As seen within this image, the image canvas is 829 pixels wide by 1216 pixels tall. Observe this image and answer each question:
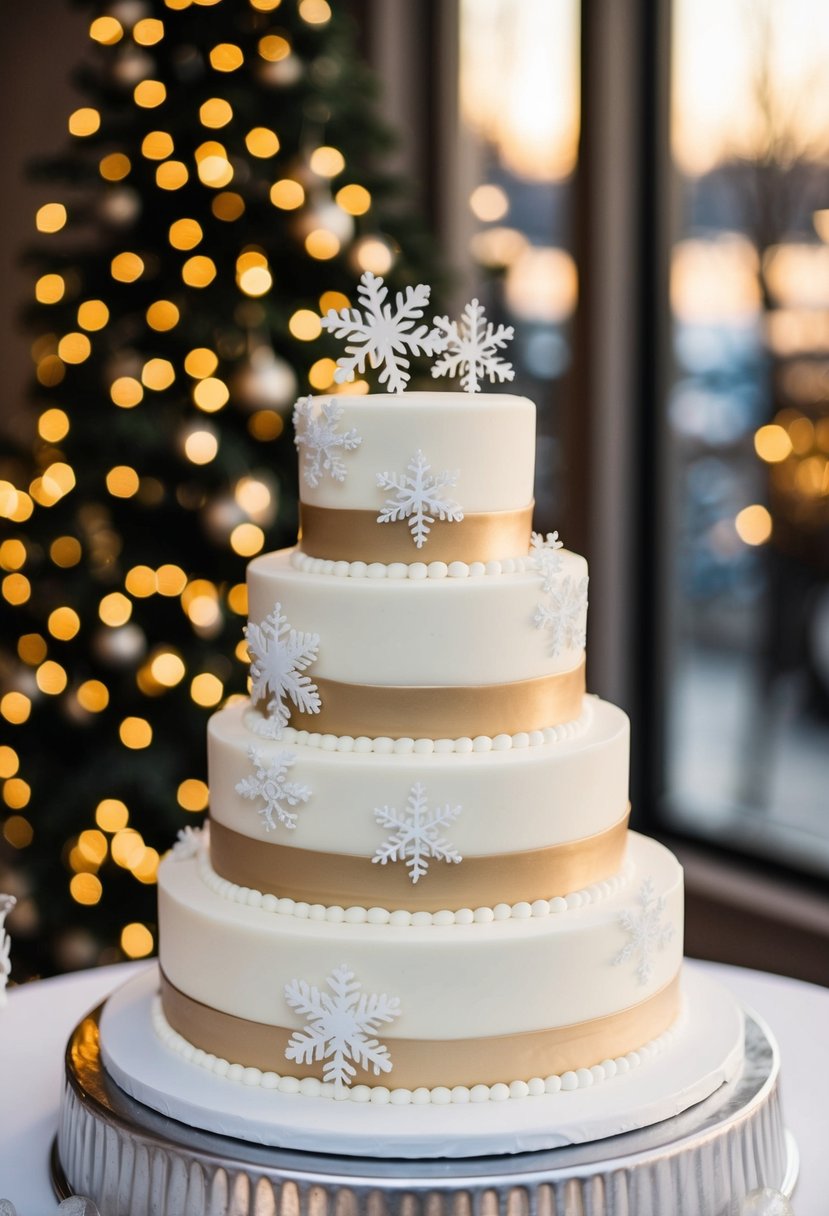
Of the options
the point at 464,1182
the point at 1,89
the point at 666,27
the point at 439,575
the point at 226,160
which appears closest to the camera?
the point at 464,1182


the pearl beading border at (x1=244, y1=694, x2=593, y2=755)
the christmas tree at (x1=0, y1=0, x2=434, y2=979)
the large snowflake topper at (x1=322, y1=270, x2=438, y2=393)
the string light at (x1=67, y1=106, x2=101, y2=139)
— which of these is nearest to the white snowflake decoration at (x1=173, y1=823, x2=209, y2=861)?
the pearl beading border at (x1=244, y1=694, x2=593, y2=755)

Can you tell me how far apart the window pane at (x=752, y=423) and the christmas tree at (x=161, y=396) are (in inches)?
43.1

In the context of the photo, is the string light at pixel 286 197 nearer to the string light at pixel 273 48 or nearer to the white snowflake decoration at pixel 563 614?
the string light at pixel 273 48

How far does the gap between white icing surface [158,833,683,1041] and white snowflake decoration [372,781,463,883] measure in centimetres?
8

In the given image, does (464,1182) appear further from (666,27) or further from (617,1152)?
(666,27)

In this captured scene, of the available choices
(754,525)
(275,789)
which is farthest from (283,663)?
(754,525)

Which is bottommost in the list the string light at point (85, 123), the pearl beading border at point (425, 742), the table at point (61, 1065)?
the table at point (61, 1065)

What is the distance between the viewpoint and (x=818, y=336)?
369 centimetres

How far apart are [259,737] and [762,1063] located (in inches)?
30.8

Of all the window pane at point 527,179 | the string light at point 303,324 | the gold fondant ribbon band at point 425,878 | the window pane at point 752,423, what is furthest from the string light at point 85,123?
the gold fondant ribbon band at point 425,878

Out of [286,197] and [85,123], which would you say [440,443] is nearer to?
[286,197]

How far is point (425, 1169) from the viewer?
154cm

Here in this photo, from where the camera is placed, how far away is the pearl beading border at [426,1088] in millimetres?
1675

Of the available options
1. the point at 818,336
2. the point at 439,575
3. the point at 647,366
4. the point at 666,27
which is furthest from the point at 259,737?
the point at 666,27
